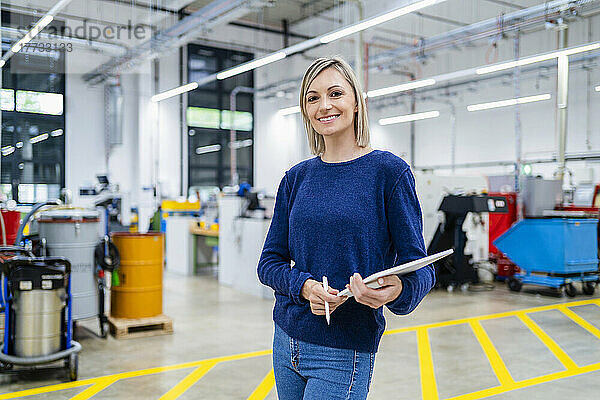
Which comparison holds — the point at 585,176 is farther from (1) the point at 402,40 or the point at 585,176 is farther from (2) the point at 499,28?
(1) the point at 402,40

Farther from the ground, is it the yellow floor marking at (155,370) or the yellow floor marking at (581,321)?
the yellow floor marking at (155,370)

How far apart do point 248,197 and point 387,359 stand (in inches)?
144

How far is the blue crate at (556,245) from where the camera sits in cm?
679

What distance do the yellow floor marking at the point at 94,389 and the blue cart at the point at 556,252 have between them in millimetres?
5420

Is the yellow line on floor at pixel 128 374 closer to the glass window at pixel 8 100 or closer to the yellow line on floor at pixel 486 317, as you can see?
the yellow line on floor at pixel 486 317

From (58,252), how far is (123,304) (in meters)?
0.79

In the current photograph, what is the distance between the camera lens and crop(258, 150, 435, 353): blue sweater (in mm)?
1226

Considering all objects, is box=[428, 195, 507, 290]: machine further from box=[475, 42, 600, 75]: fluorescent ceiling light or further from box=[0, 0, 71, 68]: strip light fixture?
box=[0, 0, 71, 68]: strip light fixture

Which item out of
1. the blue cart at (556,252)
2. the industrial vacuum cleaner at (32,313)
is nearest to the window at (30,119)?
the industrial vacuum cleaner at (32,313)

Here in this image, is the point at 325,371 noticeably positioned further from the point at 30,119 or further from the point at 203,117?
the point at 203,117

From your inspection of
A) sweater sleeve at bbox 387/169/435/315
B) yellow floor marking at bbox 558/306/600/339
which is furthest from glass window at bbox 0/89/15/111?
yellow floor marking at bbox 558/306/600/339

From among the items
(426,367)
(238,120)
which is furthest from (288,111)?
(426,367)

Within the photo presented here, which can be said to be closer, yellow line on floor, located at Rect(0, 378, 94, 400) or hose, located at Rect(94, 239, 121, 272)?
yellow line on floor, located at Rect(0, 378, 94, 400)

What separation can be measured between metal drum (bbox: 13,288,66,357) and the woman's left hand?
121 inches
